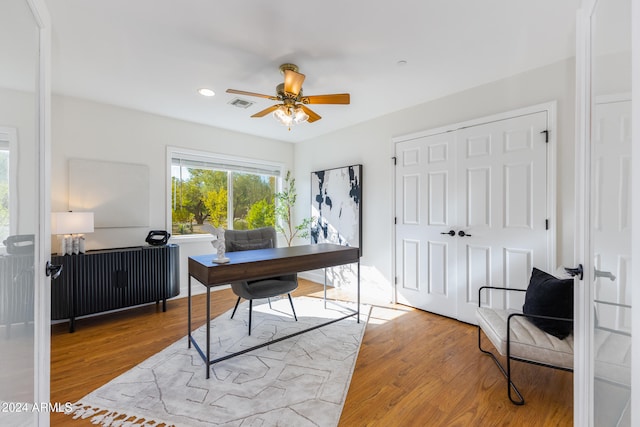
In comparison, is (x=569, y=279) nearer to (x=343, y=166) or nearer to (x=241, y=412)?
(x=241, y=412)

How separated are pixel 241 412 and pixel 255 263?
955mm

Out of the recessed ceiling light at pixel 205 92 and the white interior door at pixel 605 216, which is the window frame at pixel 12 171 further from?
the recessed ceiling light at pixel 205 92

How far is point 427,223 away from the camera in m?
3.25

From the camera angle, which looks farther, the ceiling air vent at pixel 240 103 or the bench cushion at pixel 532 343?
the ceiling air vent at pixel 240 103

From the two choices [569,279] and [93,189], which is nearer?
[569,279]

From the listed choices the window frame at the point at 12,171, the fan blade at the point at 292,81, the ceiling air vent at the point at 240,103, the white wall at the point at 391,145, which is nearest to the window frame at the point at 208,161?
the white wall at the point at 391,145

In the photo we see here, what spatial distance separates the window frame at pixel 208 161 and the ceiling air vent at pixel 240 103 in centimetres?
112

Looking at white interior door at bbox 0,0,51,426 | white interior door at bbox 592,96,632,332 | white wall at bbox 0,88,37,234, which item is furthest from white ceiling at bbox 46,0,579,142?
white interior door at bbox 592,96,632,332

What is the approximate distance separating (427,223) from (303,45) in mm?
2269

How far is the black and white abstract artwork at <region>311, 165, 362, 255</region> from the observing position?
399 centimetres

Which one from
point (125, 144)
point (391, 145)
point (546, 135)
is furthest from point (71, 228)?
point (546, 135)

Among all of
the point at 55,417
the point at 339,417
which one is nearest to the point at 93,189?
the point at 55,417

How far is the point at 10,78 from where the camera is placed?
37.8 inches

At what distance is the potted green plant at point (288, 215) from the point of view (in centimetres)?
482
